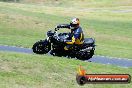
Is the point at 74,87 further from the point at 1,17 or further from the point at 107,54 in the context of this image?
the point at 1,17

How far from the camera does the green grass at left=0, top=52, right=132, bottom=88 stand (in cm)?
1490

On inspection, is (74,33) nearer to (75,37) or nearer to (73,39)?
(75,37)

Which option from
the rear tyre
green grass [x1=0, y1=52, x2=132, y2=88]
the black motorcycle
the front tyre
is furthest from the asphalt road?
green grass [x1=0, y1=52, x2=132, y2=88]

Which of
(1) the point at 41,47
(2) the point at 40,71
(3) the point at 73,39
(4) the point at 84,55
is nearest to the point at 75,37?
(3) the point at 73,39

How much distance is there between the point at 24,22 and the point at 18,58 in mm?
23354

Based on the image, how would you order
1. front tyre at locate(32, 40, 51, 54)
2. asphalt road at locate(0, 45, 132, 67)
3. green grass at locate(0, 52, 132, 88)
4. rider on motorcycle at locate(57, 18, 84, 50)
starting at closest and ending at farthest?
green grass at locate(0, 52, 132, 88) → rider on motorcycle at locate(57, 18, 84, 50) → front tyre at locate(32, 40, 51, 54) → asphalt road at locate(0, 45, 132, 67)

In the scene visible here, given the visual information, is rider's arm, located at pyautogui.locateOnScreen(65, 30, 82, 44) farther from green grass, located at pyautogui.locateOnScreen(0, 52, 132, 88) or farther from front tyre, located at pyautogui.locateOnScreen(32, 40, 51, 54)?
green grass, located at pyautogui.locateOnScreen(0, 52, 132, 88)

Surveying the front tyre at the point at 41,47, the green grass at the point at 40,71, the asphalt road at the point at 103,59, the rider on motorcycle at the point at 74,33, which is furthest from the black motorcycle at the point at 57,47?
the green grass at the point at 40,71

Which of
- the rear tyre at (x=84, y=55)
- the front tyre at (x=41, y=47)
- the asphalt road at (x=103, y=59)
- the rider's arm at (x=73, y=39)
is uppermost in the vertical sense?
the rider's arm at (x=73, y=39)

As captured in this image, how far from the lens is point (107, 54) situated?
89.2 feet

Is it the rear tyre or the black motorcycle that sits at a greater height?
the black motorcycle

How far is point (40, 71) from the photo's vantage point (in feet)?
54.7

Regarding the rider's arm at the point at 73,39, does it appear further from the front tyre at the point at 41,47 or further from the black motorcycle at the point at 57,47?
the front tyre at the point at 41,47

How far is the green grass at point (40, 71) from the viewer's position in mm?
14900
